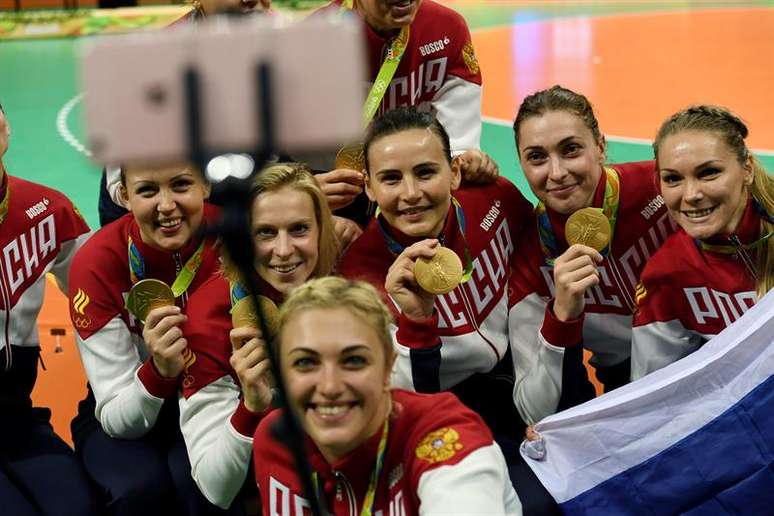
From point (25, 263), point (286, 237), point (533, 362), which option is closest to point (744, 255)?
point (533, 362)

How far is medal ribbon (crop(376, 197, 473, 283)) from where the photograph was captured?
343 centimetres

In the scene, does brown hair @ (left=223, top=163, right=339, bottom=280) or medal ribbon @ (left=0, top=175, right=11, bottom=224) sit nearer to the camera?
brown hair @ (left=223, top=163, right=339, bottom=280)

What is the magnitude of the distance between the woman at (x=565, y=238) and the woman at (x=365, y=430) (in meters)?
0.86

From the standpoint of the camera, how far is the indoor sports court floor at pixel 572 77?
8.00m

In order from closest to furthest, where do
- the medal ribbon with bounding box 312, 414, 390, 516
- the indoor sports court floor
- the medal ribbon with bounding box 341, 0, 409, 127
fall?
the medal ribbon with bounding box 312, 414, 390, 516, the medal ribbon with bounding box 341, 0, 409, 127, the indoor sports court floor

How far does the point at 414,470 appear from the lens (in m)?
2.40

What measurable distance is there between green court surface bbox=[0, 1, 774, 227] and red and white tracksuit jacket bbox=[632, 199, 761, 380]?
2.71 m

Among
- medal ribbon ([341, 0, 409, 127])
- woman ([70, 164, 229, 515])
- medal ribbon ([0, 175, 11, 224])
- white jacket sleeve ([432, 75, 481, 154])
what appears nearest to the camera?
woman ([70, 164, 229, 515])

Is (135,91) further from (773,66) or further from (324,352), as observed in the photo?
(773,66)

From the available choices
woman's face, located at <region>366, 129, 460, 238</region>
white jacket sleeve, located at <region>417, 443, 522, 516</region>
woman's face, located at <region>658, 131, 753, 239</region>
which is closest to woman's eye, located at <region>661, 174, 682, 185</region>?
woman's face, located at <region>658, 131, 753, 239</region>

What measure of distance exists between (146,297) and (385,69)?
1.27m

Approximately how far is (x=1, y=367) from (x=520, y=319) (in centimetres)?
159

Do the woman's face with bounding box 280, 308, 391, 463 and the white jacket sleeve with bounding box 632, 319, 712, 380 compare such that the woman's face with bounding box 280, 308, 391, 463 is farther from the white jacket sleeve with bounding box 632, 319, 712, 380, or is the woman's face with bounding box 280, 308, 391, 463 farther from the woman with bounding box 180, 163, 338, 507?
the white jacket sleeve with bounding box 632, 319, 712, 380

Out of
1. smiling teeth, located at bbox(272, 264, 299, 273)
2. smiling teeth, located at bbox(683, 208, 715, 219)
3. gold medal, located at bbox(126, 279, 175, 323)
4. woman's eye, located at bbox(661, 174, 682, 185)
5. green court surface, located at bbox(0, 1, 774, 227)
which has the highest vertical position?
woman's eye, located at bbox(661, 174, 682, 185)
